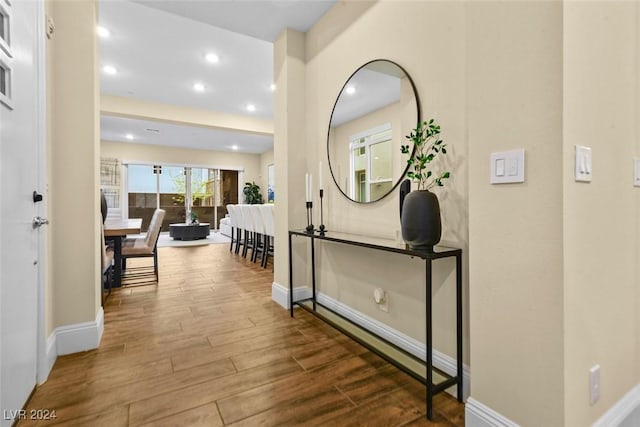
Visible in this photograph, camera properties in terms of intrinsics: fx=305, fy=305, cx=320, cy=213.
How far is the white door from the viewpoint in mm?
1242

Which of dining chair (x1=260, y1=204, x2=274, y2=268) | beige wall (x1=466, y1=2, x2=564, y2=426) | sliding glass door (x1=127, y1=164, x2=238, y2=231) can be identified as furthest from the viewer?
sliding glass door (x1=127, y1=164, x2=238, y2=231)

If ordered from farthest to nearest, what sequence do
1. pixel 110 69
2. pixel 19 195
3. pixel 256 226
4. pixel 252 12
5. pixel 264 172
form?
1. pixel 264 172
2. pixel 256 226
3. pixel 110 69
4. pixel 252 12
5. pixel 19 195

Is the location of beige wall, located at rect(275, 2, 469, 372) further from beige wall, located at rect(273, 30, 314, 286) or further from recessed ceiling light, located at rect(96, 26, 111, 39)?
recessed ceiling light, located at rect(96, 26, 111, 39)

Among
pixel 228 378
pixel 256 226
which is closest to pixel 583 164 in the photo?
pixel 228 378

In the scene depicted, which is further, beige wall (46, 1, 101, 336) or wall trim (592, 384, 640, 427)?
beige wall (46, 1, 101, 336)

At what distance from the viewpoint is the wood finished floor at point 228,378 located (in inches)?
54.3

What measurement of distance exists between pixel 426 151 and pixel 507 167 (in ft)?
2.18

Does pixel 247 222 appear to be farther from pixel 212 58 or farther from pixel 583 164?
pixel 583 164

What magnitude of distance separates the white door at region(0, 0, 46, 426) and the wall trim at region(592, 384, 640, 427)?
2.31 metres

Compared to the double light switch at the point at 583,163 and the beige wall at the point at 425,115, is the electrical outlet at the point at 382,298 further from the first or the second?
the double light switch at the point at 583,163

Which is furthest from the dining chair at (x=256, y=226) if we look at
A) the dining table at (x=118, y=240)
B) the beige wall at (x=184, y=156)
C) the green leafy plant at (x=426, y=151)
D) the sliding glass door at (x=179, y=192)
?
the sliding glass door at (x=179, y=192)

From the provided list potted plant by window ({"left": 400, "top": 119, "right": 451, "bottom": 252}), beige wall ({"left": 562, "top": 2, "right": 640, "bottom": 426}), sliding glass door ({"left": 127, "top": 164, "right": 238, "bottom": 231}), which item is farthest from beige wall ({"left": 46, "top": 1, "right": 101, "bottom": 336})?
sliding glass door ({"left": 127, "top": 164, "right": 238, "bottom": 231})

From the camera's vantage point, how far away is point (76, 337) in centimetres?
195

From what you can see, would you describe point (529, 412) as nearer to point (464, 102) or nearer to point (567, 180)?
point (567, 180)
